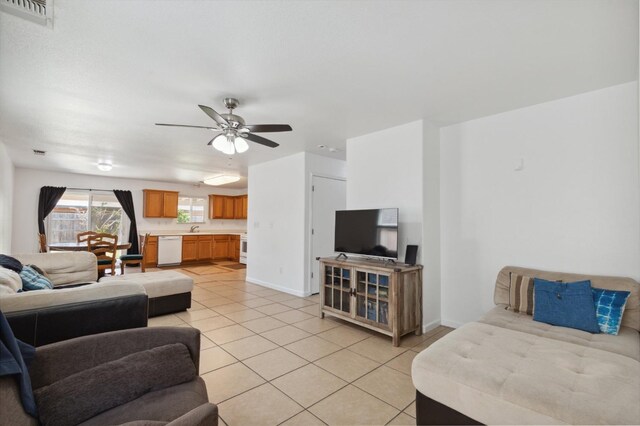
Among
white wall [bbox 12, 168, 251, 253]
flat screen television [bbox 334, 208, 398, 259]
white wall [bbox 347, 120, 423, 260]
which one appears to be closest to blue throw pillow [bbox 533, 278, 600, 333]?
white wall [bbox 347, 120, 423, 260]

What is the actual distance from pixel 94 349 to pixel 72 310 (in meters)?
0.51

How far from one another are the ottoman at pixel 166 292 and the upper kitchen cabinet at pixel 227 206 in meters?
5.48

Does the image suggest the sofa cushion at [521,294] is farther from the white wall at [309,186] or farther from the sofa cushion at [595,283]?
the white wall at [309,186]

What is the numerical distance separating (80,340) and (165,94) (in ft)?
7.29

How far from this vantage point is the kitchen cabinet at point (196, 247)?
8.51 meters

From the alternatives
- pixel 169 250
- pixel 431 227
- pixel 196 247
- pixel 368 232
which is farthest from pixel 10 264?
pixel 196 247

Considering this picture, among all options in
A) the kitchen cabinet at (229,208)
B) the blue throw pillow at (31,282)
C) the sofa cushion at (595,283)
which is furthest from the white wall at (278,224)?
the kitchen cabinet at (229,208)

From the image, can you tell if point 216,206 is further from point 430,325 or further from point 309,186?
point 430,325

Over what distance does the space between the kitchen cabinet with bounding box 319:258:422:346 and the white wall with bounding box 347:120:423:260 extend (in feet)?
1.61

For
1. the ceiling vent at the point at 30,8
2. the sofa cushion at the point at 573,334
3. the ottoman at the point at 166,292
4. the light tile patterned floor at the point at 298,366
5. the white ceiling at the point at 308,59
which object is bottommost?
the light tile patterned floor at the point at 298,366

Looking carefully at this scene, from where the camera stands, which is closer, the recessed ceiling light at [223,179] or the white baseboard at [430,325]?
the white baseboard at [430,325]

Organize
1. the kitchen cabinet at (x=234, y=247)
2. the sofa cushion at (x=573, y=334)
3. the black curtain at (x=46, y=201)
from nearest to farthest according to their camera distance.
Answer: the sofa cushion at (x=573, y=334)
the black curtain at (x=46, y=201)
the kitchen cabinet at (x=234, y=247)

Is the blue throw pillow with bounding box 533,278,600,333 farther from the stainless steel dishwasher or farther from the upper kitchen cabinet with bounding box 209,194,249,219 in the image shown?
the upper kitchen cabinet with bounding box 209,194,249,219

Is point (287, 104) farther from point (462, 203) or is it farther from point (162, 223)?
point (162, 223)
